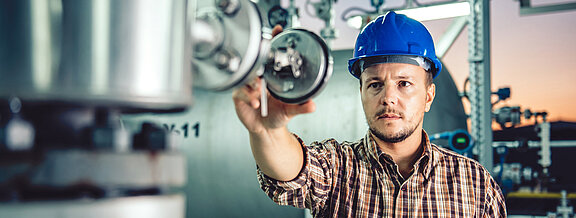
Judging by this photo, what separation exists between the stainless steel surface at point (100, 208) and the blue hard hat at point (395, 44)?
120 cm

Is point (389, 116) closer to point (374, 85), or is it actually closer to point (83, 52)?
point (374, 85)

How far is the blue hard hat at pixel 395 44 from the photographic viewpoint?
1.52 metres

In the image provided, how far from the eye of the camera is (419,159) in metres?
1.46

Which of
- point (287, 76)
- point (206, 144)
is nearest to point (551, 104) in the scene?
point (206, 144)

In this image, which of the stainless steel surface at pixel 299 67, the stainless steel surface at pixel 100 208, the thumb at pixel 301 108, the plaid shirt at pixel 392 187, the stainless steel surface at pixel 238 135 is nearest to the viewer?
the stainless steel surface at pixel 100 208

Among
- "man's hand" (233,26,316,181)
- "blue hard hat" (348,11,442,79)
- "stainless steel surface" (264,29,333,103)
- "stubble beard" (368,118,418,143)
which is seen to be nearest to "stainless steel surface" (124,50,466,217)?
"blue hard hat" (348,11,442,79)

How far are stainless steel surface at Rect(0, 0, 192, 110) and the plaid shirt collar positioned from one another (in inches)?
45.6

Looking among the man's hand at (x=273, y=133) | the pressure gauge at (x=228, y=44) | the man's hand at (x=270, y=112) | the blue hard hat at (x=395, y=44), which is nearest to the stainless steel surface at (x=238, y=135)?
the blue hard hat at (x=395, y=44)

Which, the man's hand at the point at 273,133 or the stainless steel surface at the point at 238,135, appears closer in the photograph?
the man's hand at the point at 273,133

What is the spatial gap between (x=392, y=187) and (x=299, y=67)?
957 mm

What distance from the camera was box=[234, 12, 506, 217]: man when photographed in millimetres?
1421

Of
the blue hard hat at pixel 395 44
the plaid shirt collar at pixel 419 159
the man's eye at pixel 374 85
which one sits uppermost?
the blue hard hat at pixel 395 44

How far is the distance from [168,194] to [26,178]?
0.11 metres

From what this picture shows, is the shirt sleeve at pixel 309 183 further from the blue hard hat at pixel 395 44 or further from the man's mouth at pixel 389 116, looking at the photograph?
the blue hard hat at pixel 395 44
